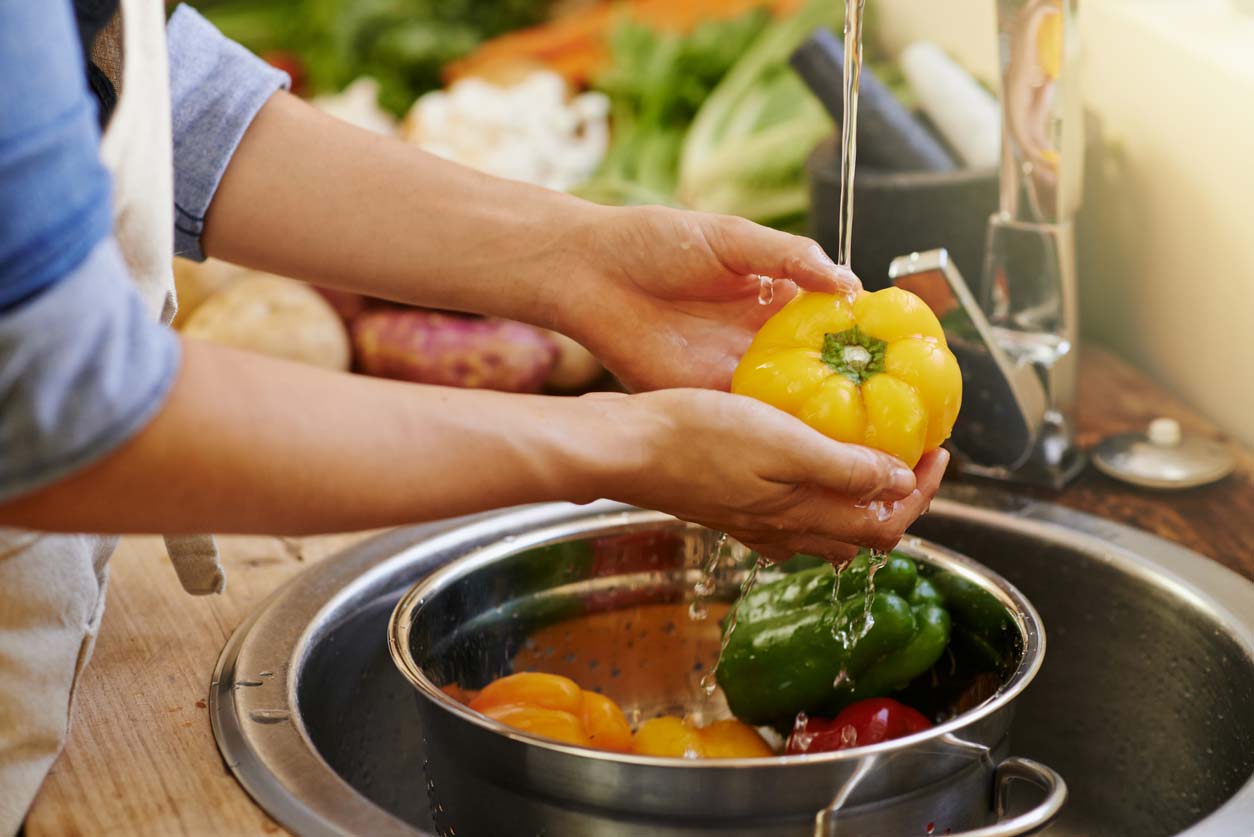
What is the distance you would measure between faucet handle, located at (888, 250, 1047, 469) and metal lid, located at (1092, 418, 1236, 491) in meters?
0.09

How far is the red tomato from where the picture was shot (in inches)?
38.0

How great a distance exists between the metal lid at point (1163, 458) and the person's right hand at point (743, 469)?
0.51 metres

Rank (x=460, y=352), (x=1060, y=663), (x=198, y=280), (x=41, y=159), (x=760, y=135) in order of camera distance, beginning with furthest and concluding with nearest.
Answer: (x=760, y=135) < (x=198, y=280) < (x=460, y=352) < (x=1060, y=663) < (x=41, y=159)

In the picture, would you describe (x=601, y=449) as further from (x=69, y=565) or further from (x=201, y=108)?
(x=201, y=108)

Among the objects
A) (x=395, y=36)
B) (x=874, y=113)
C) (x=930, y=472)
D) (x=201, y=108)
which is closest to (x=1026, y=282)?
(x=874, y=113)

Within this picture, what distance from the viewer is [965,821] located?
86cm

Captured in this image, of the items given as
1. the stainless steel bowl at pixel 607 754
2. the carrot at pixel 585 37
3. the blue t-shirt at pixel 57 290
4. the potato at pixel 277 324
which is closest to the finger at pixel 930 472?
the stainless steel bowl at pixel 607 754

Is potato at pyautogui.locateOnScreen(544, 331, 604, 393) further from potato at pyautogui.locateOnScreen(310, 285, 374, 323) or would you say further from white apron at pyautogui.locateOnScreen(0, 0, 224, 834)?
white apron at pyautogui.locateOnScreen(0, 0, 224, 834)

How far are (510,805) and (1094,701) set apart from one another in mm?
574

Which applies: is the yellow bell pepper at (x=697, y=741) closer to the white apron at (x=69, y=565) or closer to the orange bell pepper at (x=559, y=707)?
the orange bell pepper at (x=559, y=707)

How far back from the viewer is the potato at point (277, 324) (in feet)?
5.30

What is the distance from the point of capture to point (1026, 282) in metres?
1.30

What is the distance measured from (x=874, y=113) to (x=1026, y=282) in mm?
344

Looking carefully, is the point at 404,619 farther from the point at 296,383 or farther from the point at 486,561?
the point at 296,383
